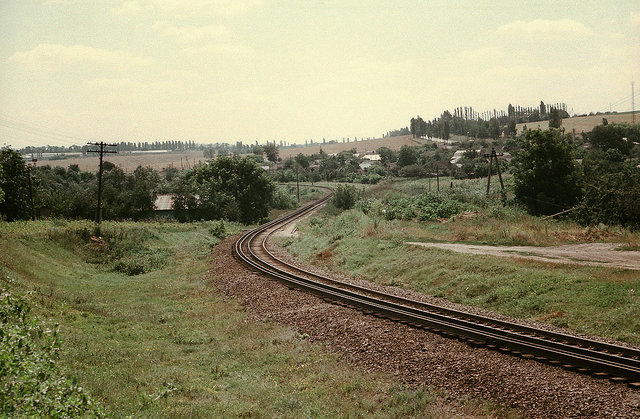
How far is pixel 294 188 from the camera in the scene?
9794 cm

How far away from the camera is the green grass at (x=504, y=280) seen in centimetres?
1415

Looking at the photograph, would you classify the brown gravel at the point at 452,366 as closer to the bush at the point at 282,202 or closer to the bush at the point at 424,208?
the bush at the point at 424,208

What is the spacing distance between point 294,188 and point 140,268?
68353mm

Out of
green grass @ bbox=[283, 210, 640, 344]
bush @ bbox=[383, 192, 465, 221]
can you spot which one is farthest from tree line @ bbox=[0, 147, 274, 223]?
green grass @ bbox=[283, 210, 640, 344]

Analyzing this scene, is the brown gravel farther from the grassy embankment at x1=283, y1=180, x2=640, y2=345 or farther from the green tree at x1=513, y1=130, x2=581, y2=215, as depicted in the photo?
the green tree at x1=513, y1=130, x2=581, y2=215

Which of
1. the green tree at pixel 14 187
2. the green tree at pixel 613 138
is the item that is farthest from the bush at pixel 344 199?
the green tree at pixel 613 138

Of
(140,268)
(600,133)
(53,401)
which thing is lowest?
(140,268)

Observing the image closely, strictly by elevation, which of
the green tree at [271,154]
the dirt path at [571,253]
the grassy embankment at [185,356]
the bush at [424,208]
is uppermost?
the green tree at [271,154]

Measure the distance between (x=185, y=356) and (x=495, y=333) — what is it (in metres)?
8.87

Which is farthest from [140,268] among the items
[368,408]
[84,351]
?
[368,408]

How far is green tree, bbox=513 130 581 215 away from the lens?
4528 cm

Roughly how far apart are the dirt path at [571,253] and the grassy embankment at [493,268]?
148cm

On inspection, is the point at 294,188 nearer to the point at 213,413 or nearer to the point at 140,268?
the point at 140,268

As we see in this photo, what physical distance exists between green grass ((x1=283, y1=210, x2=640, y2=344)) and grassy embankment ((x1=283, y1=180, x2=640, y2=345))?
0.09 feet
